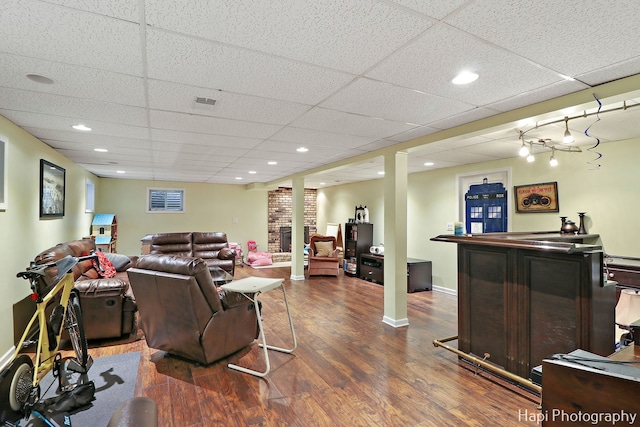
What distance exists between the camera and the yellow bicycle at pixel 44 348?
5.70 feet

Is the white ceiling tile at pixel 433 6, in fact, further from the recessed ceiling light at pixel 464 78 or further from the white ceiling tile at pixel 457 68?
the recessed ceiling light at pixel 464 78

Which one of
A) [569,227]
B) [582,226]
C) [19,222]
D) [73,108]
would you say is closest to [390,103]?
[73,108]

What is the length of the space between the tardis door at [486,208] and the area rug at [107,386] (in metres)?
5.29

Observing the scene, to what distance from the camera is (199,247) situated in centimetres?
671

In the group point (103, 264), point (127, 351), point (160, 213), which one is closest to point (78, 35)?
point (127, 351)

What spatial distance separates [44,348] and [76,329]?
302 millimetres

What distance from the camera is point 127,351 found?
3186 millimetres

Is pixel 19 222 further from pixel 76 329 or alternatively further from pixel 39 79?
pixel 39 79

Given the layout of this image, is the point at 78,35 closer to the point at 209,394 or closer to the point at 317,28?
the point at 317,28

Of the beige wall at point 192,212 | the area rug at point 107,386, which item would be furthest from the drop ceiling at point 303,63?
the beige wall at point 192,212

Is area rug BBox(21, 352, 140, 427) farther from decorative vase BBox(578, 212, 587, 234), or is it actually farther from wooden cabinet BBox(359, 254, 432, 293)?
decorative vase BBox(578, 212, 587, 234)

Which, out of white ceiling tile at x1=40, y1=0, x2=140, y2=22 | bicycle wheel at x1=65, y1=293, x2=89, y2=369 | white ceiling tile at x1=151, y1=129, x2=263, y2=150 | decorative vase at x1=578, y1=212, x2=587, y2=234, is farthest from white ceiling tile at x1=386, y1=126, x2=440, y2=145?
bicycle wheel at x1=65, y1=293, x2=89, y2=369

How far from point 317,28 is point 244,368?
8.87ft

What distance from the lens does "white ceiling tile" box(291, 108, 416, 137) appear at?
2.80 meters
